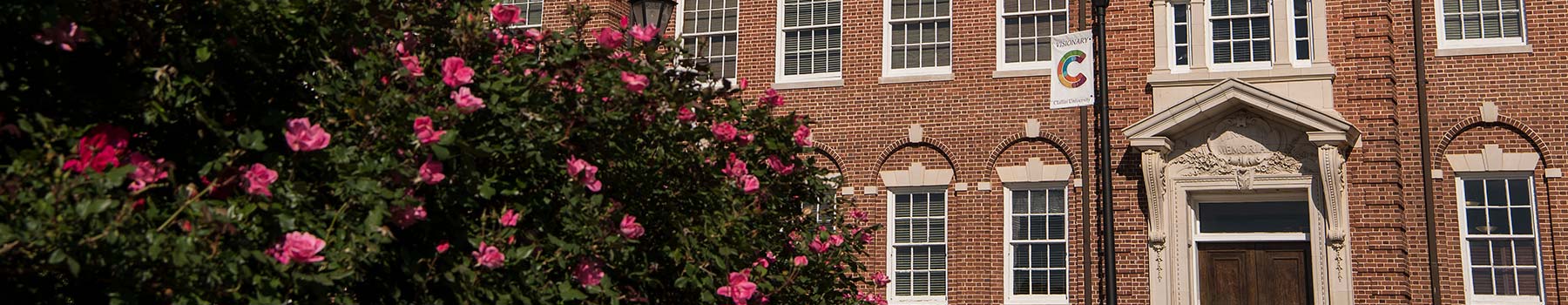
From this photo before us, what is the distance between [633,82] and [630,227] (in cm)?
79

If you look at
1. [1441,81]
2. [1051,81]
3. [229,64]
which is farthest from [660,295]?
[1441,81]

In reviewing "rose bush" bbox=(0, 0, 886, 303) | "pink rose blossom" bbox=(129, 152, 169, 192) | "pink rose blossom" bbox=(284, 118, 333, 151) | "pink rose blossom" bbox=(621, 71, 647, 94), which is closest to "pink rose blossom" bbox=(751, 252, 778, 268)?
"rose bush" bbox=(0, 0, 886, 303)

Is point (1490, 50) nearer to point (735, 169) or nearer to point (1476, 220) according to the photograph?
point (1476, 220)

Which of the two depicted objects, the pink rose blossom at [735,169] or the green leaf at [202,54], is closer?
the green leaf at [202,54]

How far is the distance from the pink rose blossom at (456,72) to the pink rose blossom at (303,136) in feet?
2.69

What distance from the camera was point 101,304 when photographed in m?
6.77

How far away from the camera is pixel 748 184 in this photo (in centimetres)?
932

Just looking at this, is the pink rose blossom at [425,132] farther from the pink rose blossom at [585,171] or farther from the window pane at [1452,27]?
the window pane at [1452,27]

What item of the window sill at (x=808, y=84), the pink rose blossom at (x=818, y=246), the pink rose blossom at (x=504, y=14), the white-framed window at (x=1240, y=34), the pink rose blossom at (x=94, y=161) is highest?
the white-framed window at (x=1240, y=34)

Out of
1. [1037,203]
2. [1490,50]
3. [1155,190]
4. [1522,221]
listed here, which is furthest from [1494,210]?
[1037,203]

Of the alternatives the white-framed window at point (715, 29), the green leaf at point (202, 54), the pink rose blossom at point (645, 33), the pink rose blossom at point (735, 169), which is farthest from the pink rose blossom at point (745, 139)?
the white-framed window at point (715, 29)

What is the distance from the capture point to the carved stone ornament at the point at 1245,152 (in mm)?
17516

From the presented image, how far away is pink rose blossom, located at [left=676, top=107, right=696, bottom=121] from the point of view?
884cm

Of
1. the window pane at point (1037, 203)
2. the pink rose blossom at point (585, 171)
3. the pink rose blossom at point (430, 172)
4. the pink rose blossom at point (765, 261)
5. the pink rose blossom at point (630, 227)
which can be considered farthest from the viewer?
the window pane at point (1037, 203)
